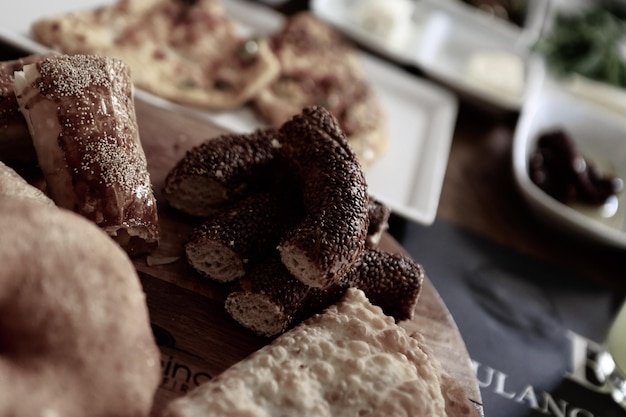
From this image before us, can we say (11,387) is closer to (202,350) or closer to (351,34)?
(202,350)

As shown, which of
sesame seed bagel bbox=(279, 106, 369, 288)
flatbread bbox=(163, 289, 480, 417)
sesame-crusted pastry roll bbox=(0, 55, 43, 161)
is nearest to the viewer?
flatbread bbox=(163, 289, 480, 417)

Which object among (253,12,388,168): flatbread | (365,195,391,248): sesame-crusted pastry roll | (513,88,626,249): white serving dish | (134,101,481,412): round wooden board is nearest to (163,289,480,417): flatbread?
(134,101,481,412): round wooden board

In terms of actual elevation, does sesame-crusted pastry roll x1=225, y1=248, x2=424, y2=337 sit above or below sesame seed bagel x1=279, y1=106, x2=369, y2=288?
below

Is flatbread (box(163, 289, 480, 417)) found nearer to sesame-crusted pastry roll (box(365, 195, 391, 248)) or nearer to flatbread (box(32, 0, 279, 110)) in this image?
sesame-crusted pastry roll (box(365, 195, 391, 248))

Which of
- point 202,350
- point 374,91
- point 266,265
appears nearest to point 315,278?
point 266,265

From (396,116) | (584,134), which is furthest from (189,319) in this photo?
(584,134)

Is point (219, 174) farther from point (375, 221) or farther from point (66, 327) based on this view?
point (66, 327)
